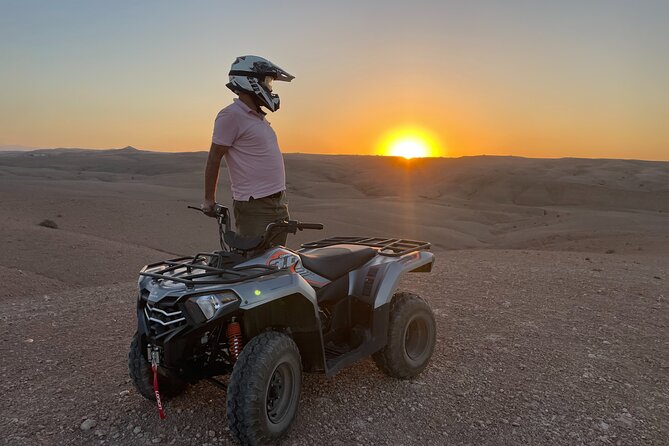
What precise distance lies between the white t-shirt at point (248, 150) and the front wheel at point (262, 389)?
1.30 metres

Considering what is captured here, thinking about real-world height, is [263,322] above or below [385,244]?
below

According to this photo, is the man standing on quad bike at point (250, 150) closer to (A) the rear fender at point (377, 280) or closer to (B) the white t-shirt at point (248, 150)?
(B) the white t-shirt at point (248, 150)

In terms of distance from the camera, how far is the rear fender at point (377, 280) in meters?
4.14

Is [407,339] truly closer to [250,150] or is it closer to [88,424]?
[250,150]

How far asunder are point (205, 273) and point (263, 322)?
0.50m

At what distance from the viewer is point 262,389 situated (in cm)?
306

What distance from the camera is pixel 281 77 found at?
13.4 feet

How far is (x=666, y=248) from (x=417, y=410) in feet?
44.0

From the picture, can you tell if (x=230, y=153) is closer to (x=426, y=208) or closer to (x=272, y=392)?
(x=272, y=392)

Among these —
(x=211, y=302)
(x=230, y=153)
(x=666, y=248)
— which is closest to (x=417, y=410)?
(x=211, y=302)

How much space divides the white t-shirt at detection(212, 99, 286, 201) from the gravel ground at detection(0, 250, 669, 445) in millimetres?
1636

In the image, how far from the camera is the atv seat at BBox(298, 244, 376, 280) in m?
3.86

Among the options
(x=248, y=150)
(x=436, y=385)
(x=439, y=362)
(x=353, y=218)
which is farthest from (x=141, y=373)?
(x=353, y=218)

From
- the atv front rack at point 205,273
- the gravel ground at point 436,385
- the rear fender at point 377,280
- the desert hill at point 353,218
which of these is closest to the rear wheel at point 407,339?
the gravel ground at point 436,385
